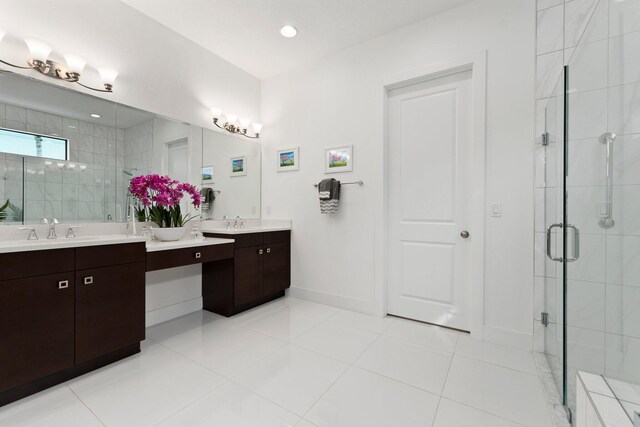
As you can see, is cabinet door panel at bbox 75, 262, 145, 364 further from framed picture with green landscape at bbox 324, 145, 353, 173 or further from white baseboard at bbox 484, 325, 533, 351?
white baseboard at bbox 484, 325, 533, 351

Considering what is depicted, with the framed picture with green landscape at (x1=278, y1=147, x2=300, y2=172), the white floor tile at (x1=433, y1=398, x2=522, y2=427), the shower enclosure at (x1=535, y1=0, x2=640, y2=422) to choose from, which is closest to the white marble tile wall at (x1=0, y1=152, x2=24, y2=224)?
the framed picture with green landscape at (x1=278, y1=147, x2=300, y2=172)

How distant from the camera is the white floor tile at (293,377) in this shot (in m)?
1.48

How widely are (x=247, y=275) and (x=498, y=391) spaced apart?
215 centimetres

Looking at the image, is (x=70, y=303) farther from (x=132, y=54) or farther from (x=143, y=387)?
(x=132, y=54)

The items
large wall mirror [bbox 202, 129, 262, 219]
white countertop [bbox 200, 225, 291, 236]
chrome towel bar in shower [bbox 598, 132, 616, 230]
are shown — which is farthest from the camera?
large wall mirror [bbox 202, 129, 262, 219]

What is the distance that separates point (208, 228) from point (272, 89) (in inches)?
75.6

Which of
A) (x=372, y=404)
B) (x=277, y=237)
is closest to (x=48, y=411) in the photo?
(x=372, y=404)

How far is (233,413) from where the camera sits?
137cm

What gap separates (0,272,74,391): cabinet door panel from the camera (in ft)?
4.48

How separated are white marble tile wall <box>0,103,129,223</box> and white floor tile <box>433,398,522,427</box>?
2.64 metres

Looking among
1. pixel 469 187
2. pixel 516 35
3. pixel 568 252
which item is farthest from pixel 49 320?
pixel 516 35

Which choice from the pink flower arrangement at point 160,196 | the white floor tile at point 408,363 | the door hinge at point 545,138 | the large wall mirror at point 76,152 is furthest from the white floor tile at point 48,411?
the door hinge at point 545,138

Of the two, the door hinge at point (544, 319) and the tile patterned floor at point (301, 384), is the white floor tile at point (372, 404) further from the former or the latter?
the door hinge at point (544, 319)

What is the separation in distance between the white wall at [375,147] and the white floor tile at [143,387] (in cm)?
159
